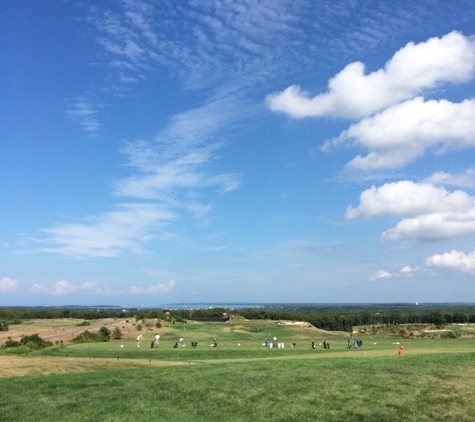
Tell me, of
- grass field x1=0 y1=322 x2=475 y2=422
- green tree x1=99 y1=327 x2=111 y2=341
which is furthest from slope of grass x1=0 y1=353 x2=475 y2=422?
green tree x1=99 y1=327 x2=111 y2=341

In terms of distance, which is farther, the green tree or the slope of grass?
the green tree

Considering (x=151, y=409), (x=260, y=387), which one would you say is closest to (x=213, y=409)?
(x=151, y=409)

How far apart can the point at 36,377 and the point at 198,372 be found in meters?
8.93

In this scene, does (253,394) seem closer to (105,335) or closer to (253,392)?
(253,392)

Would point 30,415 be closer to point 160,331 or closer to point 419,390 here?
point 419,390

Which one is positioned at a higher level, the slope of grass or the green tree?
the slope of grass

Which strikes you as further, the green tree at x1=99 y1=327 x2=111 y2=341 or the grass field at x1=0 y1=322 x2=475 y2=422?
the green tree at x1=99 y1=327 x2=111 y2=341

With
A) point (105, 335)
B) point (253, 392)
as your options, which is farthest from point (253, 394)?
point (105, 335)

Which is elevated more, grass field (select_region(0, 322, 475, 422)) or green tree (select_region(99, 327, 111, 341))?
grass field (select_region(0, 322, 475, 422))

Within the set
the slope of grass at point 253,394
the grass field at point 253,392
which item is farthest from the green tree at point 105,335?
the slope of grass at point 253,394

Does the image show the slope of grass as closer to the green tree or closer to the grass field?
the grass field

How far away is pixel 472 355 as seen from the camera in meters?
33.4

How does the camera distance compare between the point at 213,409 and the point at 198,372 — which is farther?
the point at 198,372

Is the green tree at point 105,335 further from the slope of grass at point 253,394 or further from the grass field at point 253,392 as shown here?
the slope of grass at point 253,394
